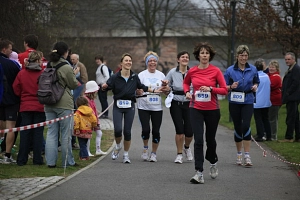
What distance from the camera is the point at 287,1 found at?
30.1m

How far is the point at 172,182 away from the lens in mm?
11297

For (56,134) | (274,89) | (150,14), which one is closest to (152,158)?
(56,134)

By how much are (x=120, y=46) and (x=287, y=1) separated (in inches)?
1018

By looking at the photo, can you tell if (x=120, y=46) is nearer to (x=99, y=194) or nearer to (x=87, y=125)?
(x=87, y=125)

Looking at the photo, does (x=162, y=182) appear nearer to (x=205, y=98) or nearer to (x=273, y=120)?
(x=205, y=98)

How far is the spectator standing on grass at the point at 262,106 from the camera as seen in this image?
61.4 feet

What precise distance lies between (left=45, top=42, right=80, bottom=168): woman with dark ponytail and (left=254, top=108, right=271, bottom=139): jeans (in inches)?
274

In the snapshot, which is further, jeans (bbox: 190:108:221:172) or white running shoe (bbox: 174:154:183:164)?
white running shoe (bbox: 174:154:183:164)

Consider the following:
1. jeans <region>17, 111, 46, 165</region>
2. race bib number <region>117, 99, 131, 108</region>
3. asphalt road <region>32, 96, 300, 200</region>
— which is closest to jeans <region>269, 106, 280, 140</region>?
asphalt road <region>32, 96, 300, 200</region>

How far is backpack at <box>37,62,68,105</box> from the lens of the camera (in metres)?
12.4

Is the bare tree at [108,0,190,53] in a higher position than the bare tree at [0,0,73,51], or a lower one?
higher

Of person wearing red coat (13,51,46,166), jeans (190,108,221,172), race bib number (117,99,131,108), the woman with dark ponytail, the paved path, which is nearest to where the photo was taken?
the paved path

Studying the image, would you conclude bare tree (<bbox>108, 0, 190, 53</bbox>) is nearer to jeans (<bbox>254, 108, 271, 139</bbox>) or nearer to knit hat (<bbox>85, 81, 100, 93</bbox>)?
jeans (<bbox>254, 108, 271, 139</bbox>)

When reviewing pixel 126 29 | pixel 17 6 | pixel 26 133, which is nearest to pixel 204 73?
pixel 26 133
